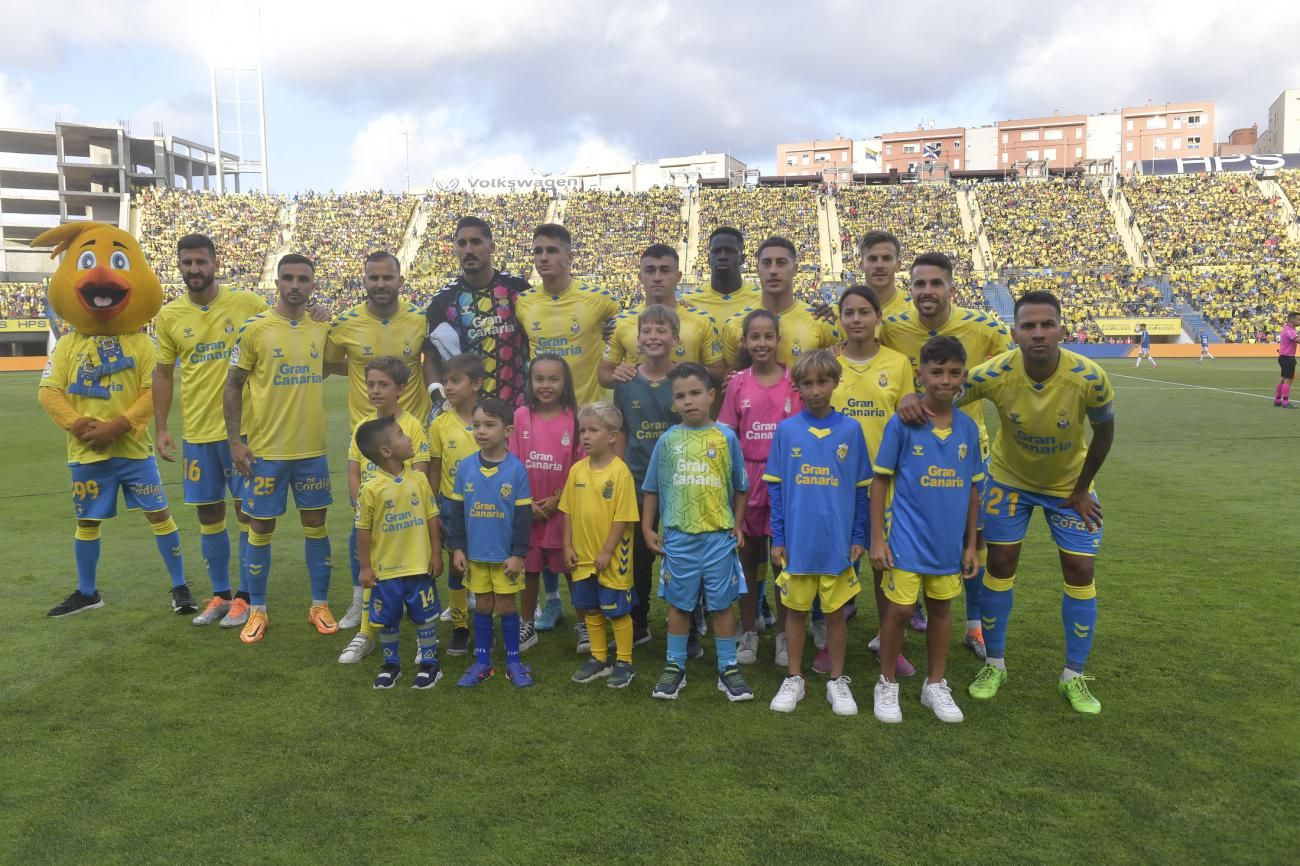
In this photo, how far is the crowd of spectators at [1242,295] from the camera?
38531 millimetres

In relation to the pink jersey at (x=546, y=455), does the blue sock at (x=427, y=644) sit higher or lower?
lower

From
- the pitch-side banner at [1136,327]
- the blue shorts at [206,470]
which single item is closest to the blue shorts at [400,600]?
the blue shorts at [206,470]

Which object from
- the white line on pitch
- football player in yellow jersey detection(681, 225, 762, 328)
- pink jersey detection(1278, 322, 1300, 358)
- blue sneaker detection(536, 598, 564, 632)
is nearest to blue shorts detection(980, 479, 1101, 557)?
football player in yellow jersey detection(681, 225, 762, 328)

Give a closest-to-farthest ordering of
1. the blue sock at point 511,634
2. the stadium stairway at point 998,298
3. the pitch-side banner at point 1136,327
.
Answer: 1. the blue sock at point 511,634
2. the pitch-side banner at point 1136,327
3. the stadium stairway at point 998,298

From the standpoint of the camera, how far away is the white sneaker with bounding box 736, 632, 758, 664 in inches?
192

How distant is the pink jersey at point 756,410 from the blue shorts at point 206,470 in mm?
3511

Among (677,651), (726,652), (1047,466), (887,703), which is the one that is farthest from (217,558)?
(1047,466)

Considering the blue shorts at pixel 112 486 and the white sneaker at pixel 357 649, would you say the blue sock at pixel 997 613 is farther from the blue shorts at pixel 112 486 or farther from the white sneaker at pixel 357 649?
the blue shorts at pixel 112 486

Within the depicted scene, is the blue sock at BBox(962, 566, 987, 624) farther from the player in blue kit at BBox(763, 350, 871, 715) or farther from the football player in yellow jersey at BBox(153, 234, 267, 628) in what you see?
the football player in yellow jersey at BBox(153, 234, 267, 628)

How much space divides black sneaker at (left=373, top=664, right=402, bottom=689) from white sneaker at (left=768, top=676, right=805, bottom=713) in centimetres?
209

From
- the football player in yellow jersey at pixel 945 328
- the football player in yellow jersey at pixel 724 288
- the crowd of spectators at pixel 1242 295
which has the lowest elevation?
the football player in yellow jersey at pixel 945 328

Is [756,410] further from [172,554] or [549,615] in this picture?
[172,554]

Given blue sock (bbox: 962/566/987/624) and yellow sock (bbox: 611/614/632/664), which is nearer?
Result: yellow sock (bbox: 611/614/632/664)

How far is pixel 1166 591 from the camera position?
5969 mm
